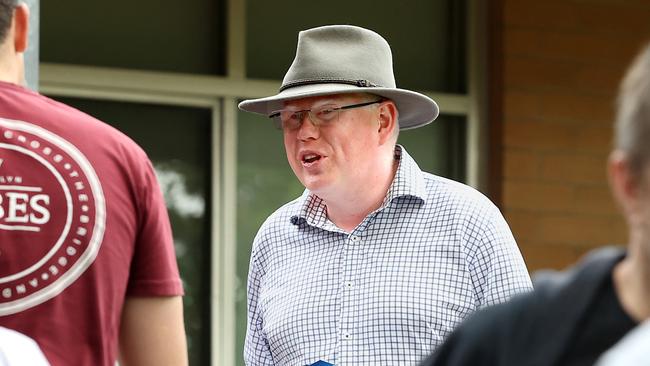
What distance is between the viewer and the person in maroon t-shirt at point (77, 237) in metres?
3.04

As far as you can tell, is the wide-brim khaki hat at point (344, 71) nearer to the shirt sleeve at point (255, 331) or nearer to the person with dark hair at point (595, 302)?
the shirt sleeve at point (255, 331)

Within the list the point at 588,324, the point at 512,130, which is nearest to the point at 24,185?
the point at 588,324

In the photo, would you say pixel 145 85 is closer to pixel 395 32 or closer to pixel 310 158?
pixel 395 32

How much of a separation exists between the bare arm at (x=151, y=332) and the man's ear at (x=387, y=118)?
133 cm

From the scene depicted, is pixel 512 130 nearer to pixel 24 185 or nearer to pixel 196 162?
pixel 196 162

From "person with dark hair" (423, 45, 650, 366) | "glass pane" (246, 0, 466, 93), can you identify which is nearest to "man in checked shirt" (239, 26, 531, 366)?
"person with dark hair" (423, 45, 650, 366)

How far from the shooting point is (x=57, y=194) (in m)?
3.07

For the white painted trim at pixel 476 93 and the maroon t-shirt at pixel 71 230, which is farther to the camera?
the white painted trim at pixel 476 93

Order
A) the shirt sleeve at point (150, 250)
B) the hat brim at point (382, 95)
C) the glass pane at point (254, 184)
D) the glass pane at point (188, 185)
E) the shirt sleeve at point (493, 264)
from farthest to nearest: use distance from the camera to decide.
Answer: the glass pane at point (254, 184), the glass pane at point (188, 185), the hat brim at point (382, 95), the shirt sleeve at point (493, 264), the shirt sleeve at point (150, 250)

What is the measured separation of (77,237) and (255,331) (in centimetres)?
141

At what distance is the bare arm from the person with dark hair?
1.17m

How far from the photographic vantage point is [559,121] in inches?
307

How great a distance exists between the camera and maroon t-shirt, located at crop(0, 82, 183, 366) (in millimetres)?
3041

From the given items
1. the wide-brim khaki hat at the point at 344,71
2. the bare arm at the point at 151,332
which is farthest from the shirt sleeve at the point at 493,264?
the bare arm at the point at 151,332
